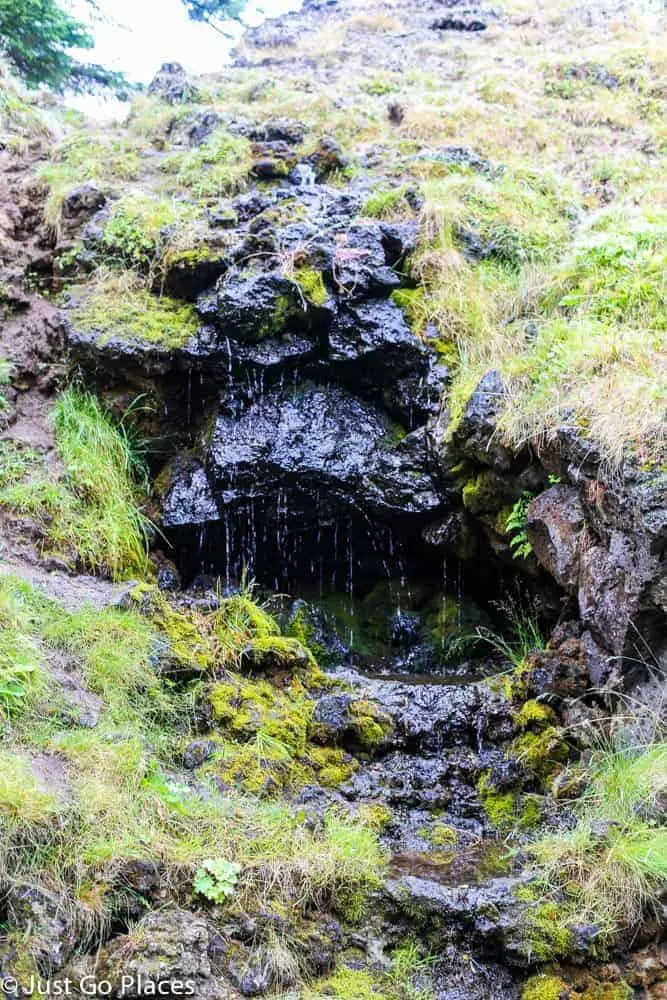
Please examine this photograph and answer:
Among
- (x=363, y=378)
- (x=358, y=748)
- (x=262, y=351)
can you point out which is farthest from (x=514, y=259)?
(x=358, y=748)

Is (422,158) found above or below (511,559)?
above

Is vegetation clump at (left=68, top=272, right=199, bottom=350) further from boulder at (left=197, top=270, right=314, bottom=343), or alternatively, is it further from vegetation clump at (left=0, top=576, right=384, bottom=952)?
vegetation clump at (left=0, top=576, right=384, bottom=952)

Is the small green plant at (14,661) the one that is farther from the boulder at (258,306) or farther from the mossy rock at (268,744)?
the boulder at (258,306)

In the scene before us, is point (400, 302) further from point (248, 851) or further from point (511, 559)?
point (248, 851)

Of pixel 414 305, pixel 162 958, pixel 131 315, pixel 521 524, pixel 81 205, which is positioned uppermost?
pixel 81 205

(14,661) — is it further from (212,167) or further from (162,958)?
(212,167)

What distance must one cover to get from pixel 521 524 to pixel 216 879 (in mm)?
3028

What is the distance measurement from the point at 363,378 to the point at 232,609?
2.31 meters

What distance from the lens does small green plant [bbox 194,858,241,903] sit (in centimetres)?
316

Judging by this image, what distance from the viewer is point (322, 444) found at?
612 cm

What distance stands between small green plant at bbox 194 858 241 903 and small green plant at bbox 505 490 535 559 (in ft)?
9.32

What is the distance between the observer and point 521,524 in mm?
5219

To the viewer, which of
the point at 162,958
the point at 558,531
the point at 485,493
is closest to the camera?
the point at 162,958

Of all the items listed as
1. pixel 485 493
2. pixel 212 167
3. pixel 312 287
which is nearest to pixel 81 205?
pixel 212 167
